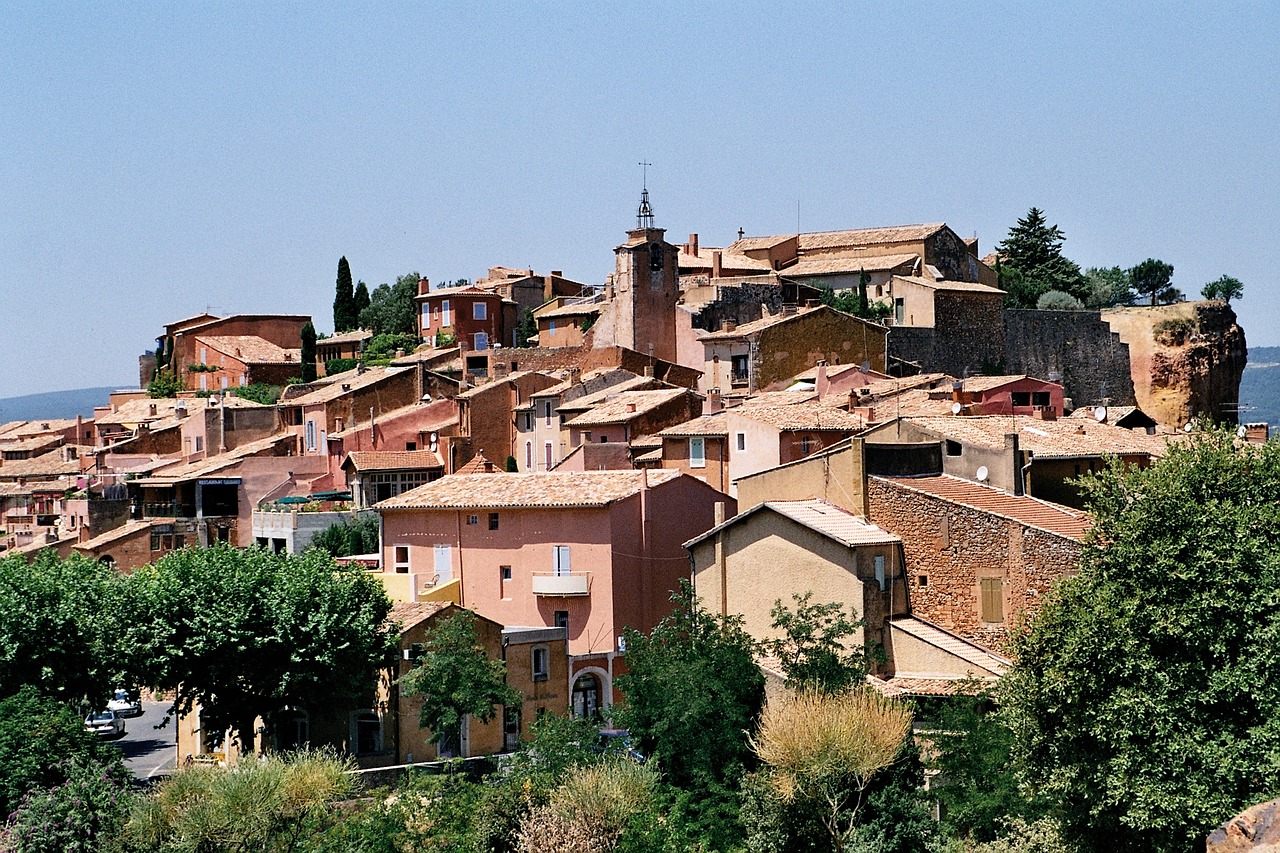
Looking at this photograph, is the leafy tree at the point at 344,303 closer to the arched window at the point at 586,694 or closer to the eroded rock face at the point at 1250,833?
the arched window at the point at 586,694

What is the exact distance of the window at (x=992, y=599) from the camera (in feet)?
106

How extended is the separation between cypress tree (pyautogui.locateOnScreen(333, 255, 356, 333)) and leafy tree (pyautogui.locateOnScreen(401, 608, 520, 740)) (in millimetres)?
49661

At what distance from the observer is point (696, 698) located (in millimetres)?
31406

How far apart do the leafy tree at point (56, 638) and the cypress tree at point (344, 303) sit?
48835 millimetres

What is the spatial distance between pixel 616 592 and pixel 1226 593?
17.7 m

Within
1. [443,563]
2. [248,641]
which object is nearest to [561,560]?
[443,563]

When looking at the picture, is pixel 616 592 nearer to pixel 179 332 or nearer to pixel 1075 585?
pixel 1075 585

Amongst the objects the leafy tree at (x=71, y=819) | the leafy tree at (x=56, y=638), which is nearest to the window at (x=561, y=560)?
the leafy tree at (x=56, y=638)

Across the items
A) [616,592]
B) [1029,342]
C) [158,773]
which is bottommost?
[158,773]

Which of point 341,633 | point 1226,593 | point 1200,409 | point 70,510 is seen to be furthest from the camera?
point 1200,409

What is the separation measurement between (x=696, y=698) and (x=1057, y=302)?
166ft

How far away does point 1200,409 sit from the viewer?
72.1m

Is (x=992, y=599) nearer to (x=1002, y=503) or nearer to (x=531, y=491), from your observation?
(x=1002, y=503)

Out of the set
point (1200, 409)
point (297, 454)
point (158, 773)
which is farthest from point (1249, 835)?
point (1200, 409)
